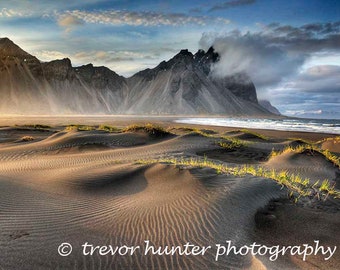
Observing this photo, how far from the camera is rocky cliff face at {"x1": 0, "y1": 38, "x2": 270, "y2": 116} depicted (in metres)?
139

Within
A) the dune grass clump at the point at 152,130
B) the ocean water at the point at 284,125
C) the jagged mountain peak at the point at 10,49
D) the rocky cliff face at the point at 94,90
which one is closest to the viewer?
the dune grass clump at the point at 152,130

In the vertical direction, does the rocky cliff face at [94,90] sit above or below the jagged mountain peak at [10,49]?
below

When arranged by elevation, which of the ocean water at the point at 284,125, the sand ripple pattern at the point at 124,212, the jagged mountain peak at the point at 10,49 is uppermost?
the jagged mountain peak at the point at 10,49

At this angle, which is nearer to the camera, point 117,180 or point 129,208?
point 129,208

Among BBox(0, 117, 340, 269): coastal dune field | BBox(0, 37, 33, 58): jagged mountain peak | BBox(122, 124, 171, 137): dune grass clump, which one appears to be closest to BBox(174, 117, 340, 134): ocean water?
BBox(122, 124, 171, 137): dune grass clump

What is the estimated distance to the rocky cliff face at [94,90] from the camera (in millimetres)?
139250

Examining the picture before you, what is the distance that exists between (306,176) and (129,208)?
6.09 m

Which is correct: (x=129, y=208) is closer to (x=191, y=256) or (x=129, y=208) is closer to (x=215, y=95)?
(x=191, y=256)

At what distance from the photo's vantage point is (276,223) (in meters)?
5.76

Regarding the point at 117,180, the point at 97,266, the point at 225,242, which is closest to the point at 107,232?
the point at 97,266

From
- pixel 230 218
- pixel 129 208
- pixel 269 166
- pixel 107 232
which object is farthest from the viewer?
pixel 269 166

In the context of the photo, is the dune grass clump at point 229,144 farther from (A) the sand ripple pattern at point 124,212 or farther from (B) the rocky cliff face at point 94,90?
(B) the rocky cliff face at point 94,90

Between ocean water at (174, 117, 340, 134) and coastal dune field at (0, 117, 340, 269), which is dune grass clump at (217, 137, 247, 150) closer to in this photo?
coastal dune field at (0, 117, 340, 269)

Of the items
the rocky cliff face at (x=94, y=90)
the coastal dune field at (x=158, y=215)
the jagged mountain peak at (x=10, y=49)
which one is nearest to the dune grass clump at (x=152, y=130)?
the coastal dune field at (x=158, y=215)
